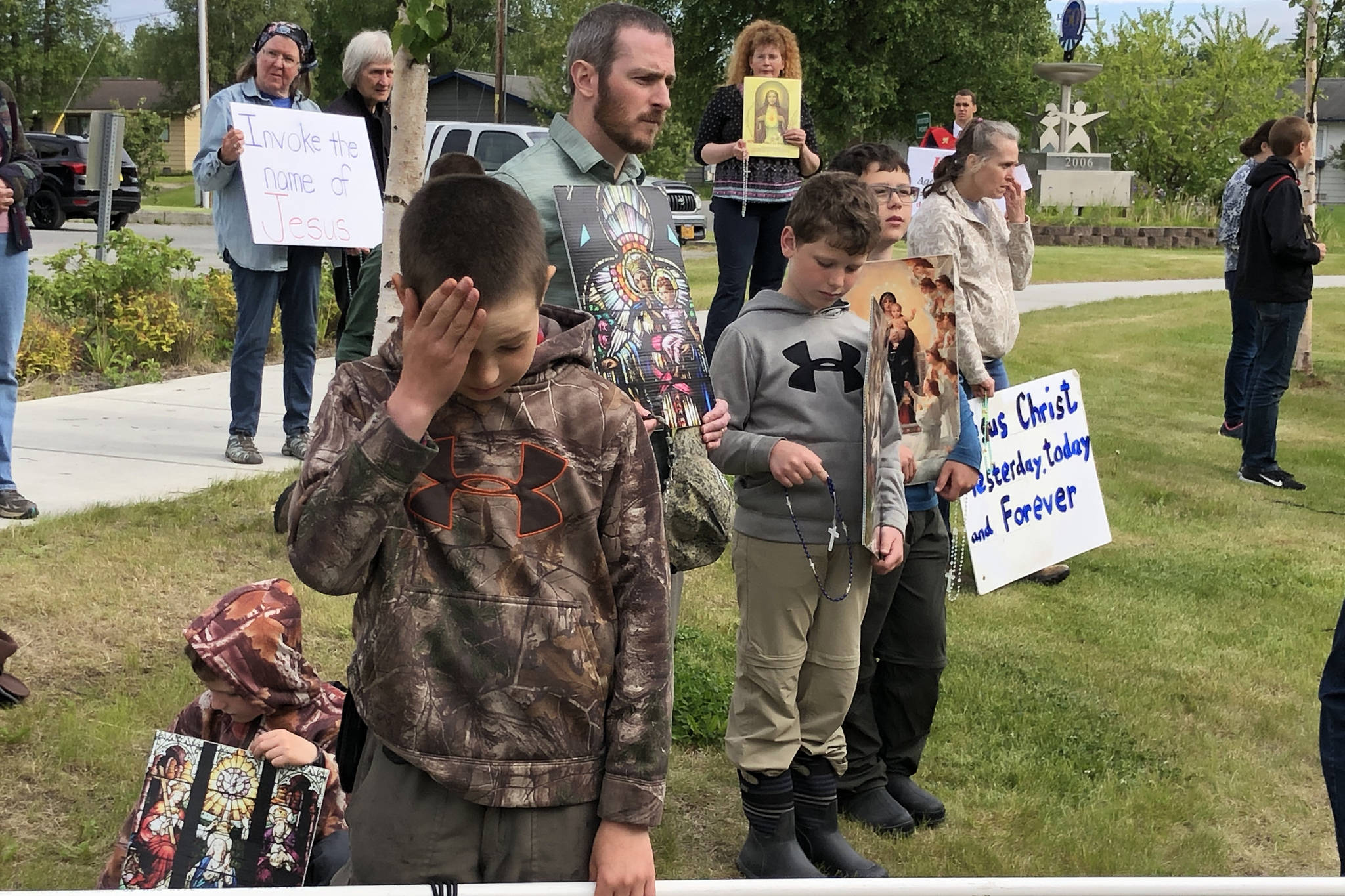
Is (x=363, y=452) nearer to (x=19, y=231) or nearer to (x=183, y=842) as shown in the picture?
(x=183, y=842)

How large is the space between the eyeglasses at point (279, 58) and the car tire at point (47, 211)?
22.3 metres

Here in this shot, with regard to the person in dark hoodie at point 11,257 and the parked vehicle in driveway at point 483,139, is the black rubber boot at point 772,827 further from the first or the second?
the parked vehicle in driveway at point 483,139

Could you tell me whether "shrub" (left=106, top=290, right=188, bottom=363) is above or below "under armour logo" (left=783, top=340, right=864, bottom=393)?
below

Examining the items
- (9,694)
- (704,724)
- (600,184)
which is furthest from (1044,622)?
(9,694)

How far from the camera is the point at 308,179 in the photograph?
740 centimetres

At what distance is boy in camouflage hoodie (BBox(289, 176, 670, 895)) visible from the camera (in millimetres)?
2006

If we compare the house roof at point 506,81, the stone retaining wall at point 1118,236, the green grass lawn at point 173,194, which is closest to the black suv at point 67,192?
the green grass lawn at point 173,194

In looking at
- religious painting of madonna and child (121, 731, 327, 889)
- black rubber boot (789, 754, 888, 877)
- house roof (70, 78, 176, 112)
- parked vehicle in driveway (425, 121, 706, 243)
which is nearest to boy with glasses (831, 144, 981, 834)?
black rubber boot (789, 754, 888, 877)

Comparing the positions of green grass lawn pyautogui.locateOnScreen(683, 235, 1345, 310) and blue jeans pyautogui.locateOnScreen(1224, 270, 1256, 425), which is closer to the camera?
blue jeans pyautogui.locateOnScreen(1224, 270, 1256, 425)

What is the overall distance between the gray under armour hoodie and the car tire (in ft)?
88.4

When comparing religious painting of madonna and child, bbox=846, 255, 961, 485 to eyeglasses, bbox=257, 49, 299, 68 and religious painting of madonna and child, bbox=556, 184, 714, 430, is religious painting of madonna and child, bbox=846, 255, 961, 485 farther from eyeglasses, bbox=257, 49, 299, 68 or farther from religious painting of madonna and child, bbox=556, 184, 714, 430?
eyeglasses, bbox=257, 49, 299, 68

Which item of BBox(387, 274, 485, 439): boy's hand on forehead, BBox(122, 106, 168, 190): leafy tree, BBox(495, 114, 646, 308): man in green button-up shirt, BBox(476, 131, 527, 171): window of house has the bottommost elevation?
BBox(387, 274, 485, 439): boy's hand on forehead

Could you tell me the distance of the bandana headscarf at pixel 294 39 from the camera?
7.09m

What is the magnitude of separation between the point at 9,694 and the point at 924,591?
2772mm
